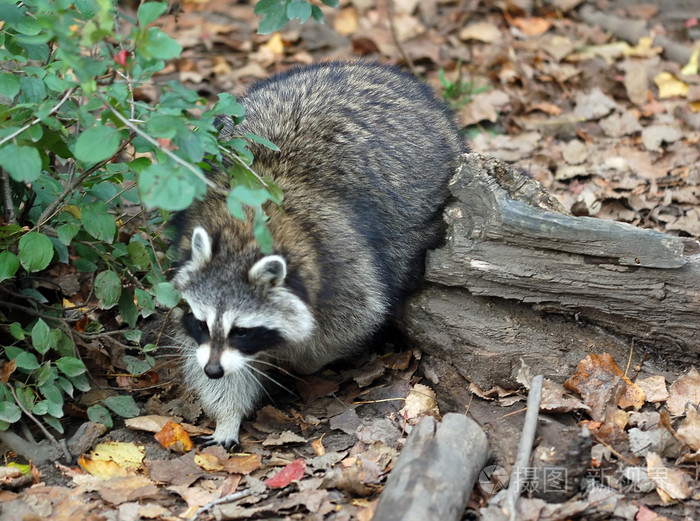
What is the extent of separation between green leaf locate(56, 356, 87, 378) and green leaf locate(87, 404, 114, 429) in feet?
0.92

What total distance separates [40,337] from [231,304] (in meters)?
1.22

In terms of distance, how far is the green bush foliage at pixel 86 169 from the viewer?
3.54 metres

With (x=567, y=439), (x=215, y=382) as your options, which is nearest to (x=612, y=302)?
(x=567, y=439)

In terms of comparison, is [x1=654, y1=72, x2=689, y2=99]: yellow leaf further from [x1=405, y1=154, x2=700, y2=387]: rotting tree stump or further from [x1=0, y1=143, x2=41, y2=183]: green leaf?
[x1=0, y1=143, x2=41, y2=183]: green leaf

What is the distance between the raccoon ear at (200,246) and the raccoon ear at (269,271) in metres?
0.29

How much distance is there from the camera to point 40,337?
15.4ft

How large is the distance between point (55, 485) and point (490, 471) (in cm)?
244

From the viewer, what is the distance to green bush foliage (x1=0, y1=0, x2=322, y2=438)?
3541 mm

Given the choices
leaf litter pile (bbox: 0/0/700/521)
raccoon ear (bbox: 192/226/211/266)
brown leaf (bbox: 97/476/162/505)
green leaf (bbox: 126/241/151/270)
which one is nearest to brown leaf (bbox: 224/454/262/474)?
leaf litter pile (bbox: 0/0/700/521)

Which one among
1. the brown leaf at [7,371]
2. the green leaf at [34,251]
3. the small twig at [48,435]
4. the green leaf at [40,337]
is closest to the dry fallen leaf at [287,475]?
the small twig at [48,435]

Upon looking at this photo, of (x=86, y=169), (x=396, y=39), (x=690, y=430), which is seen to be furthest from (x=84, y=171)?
(x=396, y=39)

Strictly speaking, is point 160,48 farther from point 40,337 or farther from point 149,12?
point 40,337

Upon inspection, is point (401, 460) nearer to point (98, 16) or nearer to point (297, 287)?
point (297, 287)

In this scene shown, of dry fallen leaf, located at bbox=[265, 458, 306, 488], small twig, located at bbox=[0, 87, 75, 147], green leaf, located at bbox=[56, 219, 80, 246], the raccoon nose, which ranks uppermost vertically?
small twig, located at bbox=[0, 87, 75, 147]
